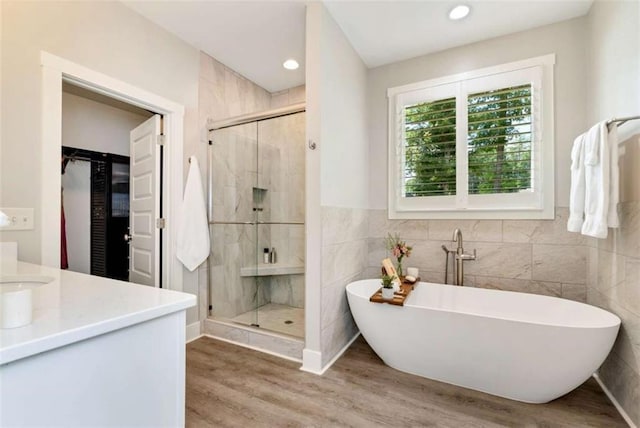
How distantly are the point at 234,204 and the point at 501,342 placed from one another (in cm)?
244

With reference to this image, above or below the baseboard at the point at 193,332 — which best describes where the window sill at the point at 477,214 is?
above

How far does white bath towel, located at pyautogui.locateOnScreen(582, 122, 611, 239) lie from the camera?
5.33 feet

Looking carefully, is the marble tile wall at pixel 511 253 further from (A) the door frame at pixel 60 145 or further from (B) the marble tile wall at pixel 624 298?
(A) the door frame at pixel 60 145

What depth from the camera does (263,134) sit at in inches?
110

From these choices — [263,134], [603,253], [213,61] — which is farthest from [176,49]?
[603,253]

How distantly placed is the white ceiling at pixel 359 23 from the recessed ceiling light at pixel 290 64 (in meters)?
0.08

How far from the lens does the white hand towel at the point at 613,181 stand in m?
1.64

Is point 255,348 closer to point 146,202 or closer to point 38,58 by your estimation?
point 146,202

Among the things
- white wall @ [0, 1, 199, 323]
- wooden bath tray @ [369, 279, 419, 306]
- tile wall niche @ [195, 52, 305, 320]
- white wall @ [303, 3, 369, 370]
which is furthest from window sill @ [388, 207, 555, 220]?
white wall @ [0, 1, 199, 323]

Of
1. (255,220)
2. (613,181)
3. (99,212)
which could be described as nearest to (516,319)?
(613,181)

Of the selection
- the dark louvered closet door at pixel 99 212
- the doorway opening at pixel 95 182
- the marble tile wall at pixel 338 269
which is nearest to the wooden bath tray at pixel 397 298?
the marble tile wall at pixel 338 269

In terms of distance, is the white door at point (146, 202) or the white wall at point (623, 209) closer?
the white wall at point (623, 209)

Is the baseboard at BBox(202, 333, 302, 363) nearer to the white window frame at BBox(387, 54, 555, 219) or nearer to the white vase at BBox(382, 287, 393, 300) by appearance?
the white vase at BBox(382, 287, 393, 300)

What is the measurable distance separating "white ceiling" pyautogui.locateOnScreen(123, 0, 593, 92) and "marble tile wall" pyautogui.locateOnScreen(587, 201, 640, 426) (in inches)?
62.9
